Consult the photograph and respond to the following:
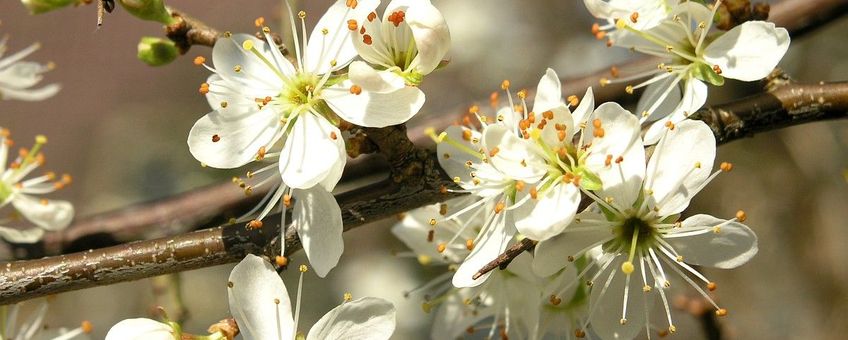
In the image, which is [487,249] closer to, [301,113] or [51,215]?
[301,113]

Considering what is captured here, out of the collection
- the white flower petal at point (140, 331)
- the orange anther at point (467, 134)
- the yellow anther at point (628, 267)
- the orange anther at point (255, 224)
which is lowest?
the white flower petal at point (140, 331)

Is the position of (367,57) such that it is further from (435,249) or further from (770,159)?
(770,159)

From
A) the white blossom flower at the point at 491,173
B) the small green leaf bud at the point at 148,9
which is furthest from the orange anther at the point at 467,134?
the small green leaf bud at the point at 148,9

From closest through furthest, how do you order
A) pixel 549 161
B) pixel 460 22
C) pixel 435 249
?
pixel 549 161
pixel 435 249
pixel 460 22

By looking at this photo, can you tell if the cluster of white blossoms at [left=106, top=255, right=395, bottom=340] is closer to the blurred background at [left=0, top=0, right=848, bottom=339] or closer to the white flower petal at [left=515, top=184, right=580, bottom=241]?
the white flower petal at [left=515, top=184, right=580, bottom=241]

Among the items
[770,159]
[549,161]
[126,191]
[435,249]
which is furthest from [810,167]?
[126,191]

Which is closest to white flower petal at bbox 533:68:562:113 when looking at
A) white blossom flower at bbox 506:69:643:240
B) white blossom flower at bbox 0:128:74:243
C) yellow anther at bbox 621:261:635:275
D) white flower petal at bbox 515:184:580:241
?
white blossom flower at bbox 506:69:643:240

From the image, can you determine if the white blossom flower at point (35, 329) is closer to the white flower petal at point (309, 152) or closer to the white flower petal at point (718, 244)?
the white flower petal at point (309, 152)
